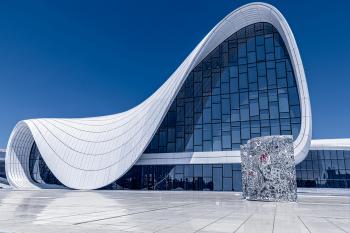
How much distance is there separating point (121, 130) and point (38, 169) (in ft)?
49.2

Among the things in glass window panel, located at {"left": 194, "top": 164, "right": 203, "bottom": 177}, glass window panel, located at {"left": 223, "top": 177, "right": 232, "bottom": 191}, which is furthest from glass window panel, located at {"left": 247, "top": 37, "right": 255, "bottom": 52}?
glass window panel, located at {"left": 223, "top": 177, "right": 232, "bottom": 191}

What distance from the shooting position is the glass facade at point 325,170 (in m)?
32.7

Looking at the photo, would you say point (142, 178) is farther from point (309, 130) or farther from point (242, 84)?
point (309, 130)

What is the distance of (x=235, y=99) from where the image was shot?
1369 inches

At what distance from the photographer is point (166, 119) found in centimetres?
3631

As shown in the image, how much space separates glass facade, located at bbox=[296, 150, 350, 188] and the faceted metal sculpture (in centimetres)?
1598

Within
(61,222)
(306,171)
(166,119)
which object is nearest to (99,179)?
(166,119)

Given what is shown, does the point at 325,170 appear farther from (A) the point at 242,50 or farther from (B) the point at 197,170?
(A) the point at 242,50

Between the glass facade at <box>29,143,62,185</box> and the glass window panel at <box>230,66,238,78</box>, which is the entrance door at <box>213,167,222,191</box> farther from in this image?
the glass facade at <box>29,143,62,185</box>

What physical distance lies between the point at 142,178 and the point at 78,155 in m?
8.95

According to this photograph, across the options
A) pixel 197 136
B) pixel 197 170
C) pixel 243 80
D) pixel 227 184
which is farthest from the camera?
pixel 243 80

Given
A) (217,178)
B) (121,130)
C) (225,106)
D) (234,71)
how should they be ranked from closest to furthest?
(217,178) → (225,106) → (234,71) → (121,130)

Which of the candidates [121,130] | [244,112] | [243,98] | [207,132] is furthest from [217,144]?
[121,130]

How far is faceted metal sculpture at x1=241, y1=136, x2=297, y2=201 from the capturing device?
17.9 meters
